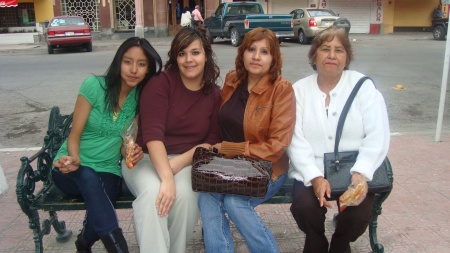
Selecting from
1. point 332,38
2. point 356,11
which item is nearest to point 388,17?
point 356,11

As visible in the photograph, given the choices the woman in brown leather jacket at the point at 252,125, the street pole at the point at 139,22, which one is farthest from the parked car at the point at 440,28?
the woman in brown leather jacket at the point at 252,125

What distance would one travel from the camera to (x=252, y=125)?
294cm

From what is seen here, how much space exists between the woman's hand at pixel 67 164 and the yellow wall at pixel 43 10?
23.6 metres

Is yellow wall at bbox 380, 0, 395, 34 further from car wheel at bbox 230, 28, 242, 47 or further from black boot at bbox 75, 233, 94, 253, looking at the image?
black boot at bbox 75, 233, 94, 253

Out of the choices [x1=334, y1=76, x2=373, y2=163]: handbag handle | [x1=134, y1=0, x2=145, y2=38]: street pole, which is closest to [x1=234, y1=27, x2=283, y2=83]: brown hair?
[x1=334, y1=76, x2=373, y2=163]: handbag handle

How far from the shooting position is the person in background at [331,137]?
2.85m

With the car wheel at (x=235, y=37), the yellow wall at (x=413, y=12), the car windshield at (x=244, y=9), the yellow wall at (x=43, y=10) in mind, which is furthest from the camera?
the yellow wall at (x=413, y=12)

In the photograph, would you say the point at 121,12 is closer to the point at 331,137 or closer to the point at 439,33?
the point at 439,33

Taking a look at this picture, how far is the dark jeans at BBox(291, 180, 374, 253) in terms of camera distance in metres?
2.84

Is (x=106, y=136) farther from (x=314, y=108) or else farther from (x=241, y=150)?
(x=314, y=108)

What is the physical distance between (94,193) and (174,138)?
62 cm

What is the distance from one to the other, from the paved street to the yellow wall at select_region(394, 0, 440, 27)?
15.6 m

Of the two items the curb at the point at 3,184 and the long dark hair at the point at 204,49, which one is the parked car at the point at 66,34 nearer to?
the curb at the point at 3,184

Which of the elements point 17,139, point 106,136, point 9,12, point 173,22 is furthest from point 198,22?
point 106,136
